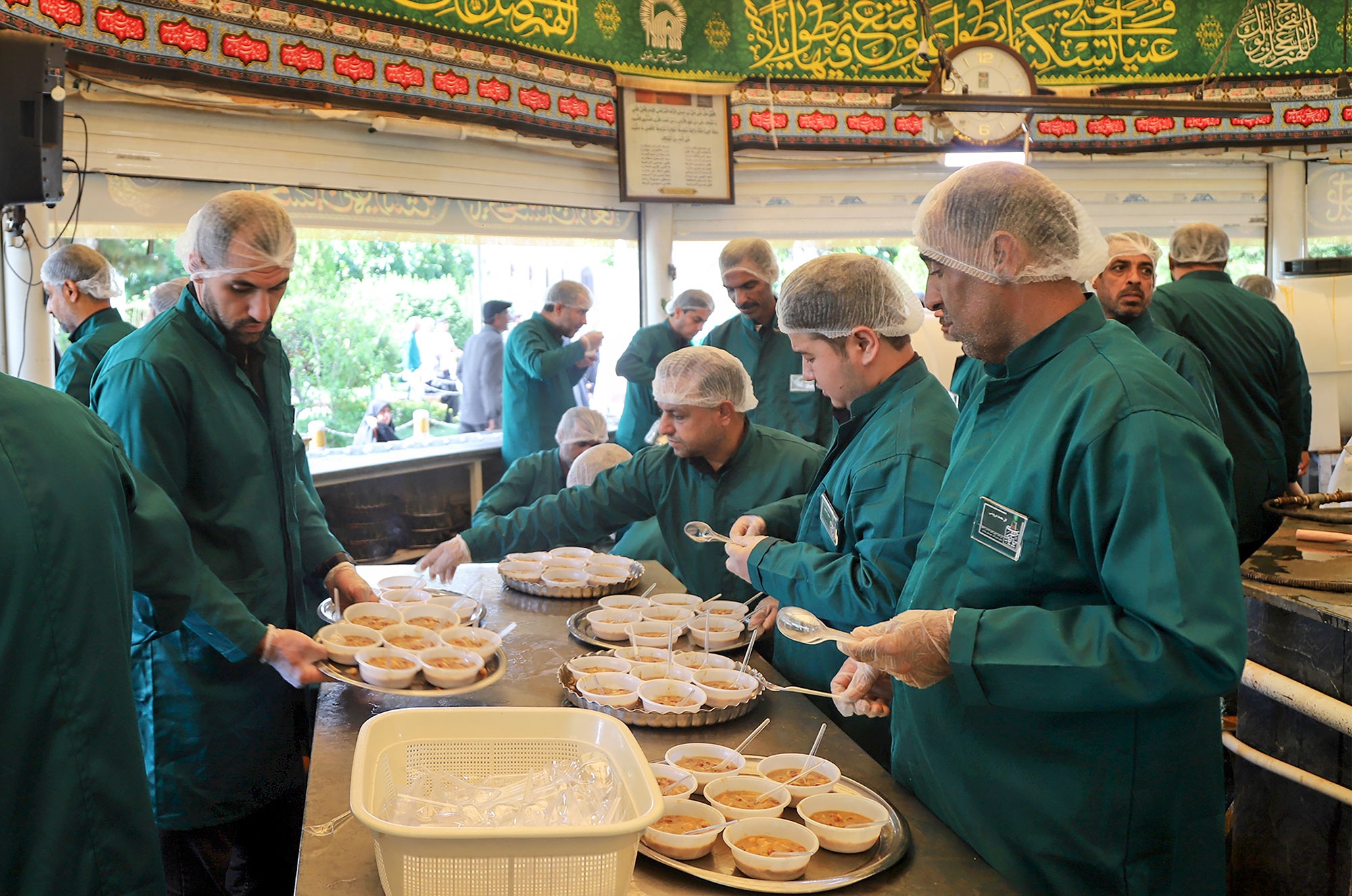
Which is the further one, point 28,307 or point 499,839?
point 28,307

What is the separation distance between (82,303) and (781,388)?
2.98 metres

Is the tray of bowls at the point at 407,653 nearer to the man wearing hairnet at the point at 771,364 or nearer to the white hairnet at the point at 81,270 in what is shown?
the white hairnet at the point at 81,270

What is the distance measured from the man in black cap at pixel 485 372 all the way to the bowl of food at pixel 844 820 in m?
5.54

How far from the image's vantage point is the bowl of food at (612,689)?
2.06 metres

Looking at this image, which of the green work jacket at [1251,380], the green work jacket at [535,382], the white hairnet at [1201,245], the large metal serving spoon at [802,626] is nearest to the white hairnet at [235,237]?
the large metal serving spoon at [802,626]

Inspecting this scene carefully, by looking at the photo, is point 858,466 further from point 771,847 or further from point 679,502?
point 679,502

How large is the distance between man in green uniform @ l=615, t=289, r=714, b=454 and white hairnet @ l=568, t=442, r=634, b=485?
1238 millimetres

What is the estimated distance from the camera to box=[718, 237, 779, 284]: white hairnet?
15.8ft

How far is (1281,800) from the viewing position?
262 centimetres

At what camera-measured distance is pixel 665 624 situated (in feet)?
8.48

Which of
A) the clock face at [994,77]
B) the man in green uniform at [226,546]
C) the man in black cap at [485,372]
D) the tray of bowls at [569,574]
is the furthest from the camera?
the man in black cap at [485,372]

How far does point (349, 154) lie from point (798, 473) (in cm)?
350

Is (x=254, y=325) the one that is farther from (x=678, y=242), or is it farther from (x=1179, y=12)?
(x=1179, y=12)

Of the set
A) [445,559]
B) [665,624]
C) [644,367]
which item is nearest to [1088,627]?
[665,624]
